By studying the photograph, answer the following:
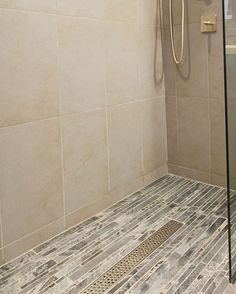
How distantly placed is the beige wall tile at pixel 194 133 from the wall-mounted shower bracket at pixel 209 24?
45 cm

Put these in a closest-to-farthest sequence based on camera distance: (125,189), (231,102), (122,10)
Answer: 1. (231,102)
2. (122,10)
3. (125,189)

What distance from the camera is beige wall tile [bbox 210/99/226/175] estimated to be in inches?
85.4

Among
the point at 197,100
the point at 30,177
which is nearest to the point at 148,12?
the point at 197,100

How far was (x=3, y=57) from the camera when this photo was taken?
1432mm

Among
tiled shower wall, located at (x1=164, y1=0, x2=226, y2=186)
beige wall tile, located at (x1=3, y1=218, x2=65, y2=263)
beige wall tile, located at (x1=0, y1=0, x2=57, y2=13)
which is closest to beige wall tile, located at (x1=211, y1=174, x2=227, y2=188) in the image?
tiled shower wall, located at (x1=164, y1=0, x2=226, y2=186)

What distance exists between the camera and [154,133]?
2.37 meters

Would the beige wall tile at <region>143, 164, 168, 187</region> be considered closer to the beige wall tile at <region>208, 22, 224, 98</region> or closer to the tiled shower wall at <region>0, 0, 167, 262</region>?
the tiled shower wall at <region>0, 0, 167, 262</region>

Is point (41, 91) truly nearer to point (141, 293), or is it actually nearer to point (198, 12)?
point (141, 293)

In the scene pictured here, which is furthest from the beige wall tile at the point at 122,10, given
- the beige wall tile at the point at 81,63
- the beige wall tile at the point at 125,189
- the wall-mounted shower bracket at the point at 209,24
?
the beige wall tile at the point at 125,189

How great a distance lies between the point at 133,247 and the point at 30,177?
61 cm

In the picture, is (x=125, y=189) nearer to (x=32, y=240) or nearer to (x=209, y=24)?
(x=32, y=240)

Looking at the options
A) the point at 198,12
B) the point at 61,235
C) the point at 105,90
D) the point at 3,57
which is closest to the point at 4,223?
the point at 61,235

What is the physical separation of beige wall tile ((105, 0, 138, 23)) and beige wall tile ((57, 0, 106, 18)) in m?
0.05

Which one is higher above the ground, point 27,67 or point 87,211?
point 27,67
